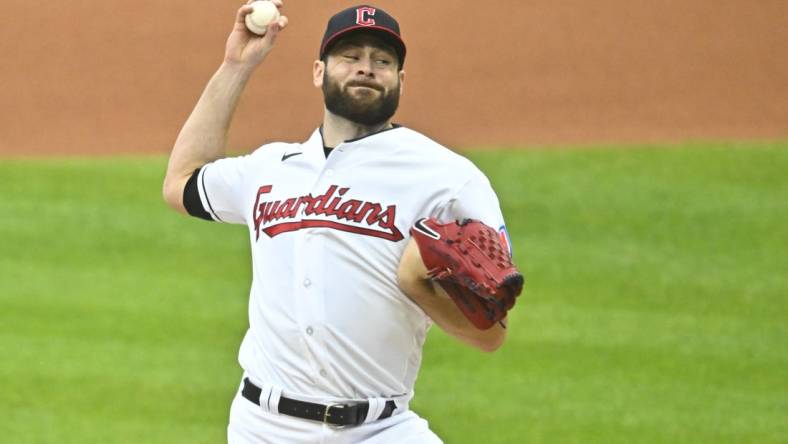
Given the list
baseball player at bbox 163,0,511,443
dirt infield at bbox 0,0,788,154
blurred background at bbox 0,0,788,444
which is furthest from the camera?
dirt infield at bbox 0,0,788,154

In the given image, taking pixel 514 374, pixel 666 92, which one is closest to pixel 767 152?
pixel 666 92

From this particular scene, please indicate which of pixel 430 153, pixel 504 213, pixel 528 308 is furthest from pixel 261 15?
pixel 504 213

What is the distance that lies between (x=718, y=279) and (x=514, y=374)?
1.83 metres

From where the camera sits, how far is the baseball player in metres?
3.47

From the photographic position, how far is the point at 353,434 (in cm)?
352

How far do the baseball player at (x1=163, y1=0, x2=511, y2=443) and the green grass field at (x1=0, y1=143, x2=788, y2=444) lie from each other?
→ 299 centimetres

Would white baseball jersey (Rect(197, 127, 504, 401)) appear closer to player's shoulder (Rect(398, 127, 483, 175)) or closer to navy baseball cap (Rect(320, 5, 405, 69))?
player's shoulder (Rect(398, 127, 483, 175))

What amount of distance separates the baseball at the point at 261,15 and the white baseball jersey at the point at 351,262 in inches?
24.4

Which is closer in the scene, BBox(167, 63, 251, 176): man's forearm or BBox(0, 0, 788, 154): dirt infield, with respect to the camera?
BBox(167, 63, 251, 176): man's forearm

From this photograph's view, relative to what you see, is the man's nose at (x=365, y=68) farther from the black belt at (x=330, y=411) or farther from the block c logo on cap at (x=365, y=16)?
the black belt at (x=330, y=411)

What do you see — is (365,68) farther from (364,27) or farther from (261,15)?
(261,15)

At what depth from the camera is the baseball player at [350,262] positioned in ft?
11.4

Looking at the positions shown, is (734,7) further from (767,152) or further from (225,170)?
(225,170)

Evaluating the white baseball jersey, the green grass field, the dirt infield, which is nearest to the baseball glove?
the white baseball jersey
